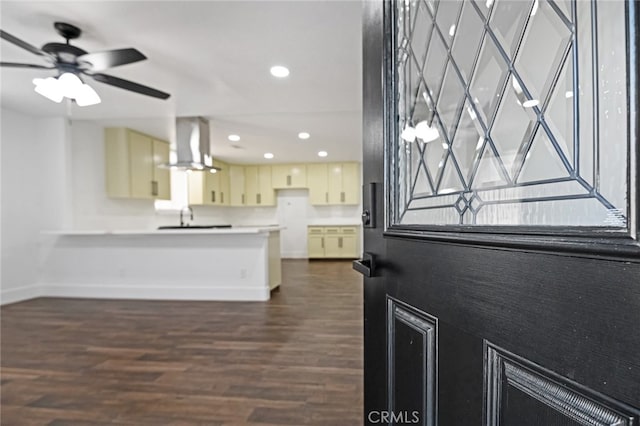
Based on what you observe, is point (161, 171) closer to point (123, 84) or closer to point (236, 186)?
point (236, 186)

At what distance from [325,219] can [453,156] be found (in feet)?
27.6

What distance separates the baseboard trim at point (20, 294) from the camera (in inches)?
174

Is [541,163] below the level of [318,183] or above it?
below

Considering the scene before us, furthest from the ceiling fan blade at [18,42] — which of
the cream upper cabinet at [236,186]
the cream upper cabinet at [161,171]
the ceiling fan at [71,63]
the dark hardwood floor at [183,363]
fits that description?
the cream upper cabinet at [236,186]

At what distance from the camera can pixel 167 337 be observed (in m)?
3.13

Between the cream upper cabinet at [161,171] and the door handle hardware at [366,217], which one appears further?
the cream upper cabinet at [161,171]

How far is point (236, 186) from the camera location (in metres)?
8.88

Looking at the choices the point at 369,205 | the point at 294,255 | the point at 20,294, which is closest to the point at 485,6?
the point at 369,205

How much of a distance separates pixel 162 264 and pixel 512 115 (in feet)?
15.7

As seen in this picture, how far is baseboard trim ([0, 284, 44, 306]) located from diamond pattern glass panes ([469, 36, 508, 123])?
5.74 m

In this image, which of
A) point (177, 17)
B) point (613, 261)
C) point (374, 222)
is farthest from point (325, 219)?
point (613, 261)

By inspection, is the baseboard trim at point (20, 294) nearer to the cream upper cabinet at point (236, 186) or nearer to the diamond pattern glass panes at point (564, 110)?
the cream upper cabinet at point (236, 186)

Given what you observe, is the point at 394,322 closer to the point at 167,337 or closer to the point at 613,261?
the point at 613,261

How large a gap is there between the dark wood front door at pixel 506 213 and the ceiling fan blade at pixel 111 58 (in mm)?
2075
